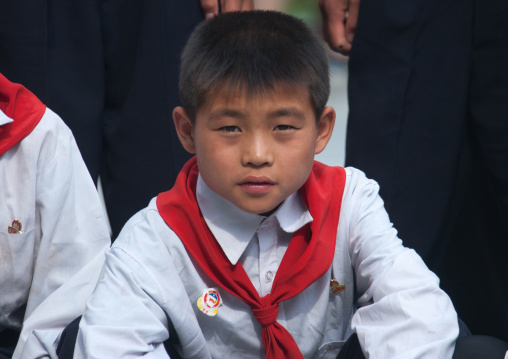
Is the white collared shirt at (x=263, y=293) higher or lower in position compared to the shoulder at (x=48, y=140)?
lower

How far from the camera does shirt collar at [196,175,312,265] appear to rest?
1.46m

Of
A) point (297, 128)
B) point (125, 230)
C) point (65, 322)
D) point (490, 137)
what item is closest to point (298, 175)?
point (297, 128)

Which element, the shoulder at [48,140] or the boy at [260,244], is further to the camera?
the shoulder at [48,140]

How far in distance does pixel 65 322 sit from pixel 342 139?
88.1 inches

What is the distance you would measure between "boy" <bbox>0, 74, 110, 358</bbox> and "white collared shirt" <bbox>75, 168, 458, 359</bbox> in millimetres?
197

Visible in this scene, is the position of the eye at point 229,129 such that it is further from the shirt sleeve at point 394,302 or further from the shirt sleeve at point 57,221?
the shirt sleeve at point 57,221

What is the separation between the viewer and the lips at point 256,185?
1.37 meters

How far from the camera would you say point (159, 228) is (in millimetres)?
1434

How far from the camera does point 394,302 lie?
1.33 meters

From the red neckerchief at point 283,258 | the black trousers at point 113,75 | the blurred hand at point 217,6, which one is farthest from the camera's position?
the blurred hand at point 217,6

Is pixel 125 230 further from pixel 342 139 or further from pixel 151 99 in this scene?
pixel 342 139

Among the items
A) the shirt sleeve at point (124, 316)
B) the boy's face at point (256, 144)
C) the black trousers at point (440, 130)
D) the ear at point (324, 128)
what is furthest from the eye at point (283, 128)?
the black trousers at point (440, 130)

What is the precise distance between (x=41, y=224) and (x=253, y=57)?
0.57 m

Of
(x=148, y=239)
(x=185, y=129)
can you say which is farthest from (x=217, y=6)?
(x=148, y=239)
